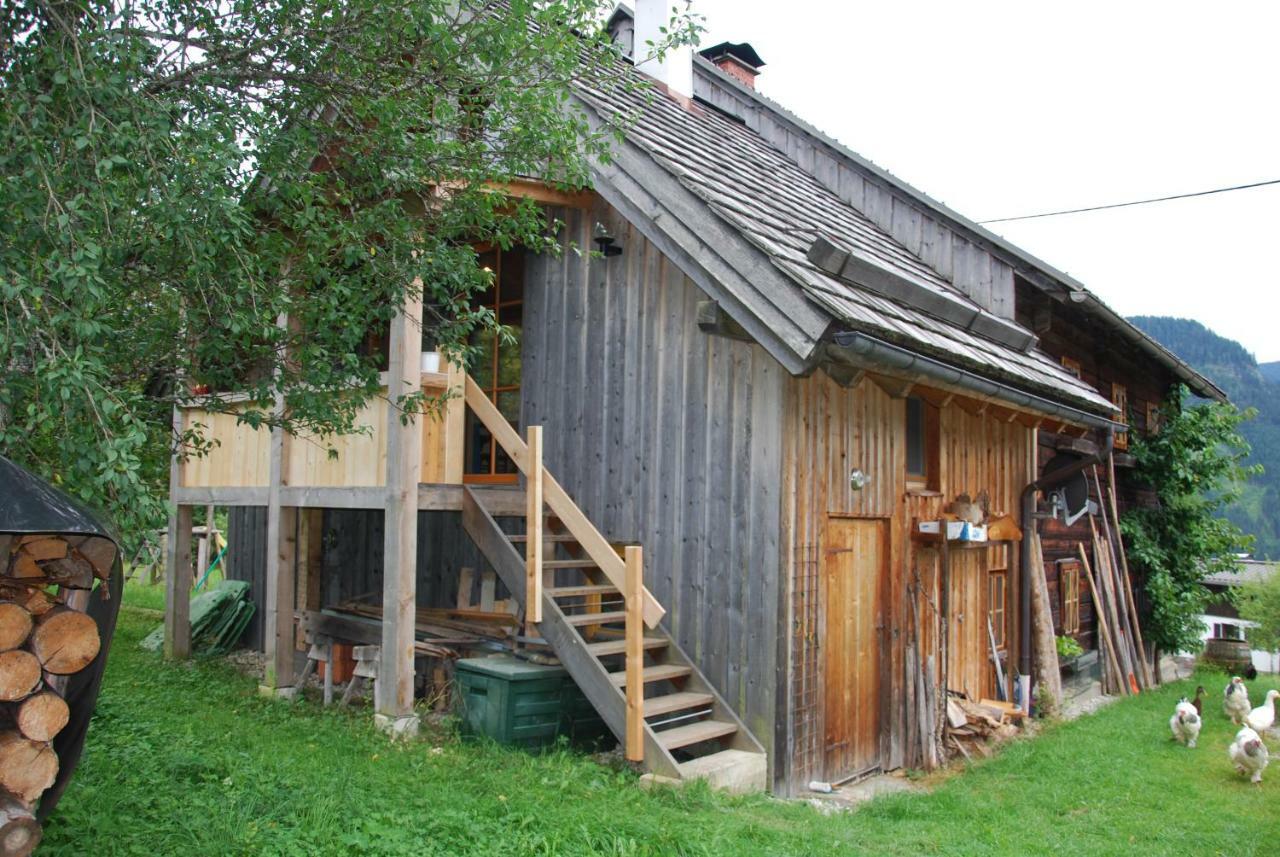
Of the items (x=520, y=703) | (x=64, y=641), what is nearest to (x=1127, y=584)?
(x=520, y=703)

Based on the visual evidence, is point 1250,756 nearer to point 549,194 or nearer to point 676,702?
point 676,702

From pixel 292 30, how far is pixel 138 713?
508 centimetres

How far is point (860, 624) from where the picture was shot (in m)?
8.01

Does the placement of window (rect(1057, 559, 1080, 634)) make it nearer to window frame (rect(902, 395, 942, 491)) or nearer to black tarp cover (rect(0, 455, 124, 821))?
window frame (rect(902, 395, 942, 491))

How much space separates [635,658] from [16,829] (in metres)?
3.72

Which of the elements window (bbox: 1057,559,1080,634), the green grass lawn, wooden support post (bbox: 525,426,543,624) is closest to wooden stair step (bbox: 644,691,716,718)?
the green grass lawn

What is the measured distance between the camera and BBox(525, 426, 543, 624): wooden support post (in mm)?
7254

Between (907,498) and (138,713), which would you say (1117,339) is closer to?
(907,498)

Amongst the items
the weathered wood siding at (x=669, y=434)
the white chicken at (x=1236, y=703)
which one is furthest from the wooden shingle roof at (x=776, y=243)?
the white chicken at (x=1236, y=703)

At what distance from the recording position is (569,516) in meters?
7.26

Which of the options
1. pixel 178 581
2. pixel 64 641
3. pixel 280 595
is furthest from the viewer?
pixel 178 581

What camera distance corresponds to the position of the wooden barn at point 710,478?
7.05 m

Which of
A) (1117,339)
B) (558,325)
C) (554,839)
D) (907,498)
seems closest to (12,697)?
(554,839)

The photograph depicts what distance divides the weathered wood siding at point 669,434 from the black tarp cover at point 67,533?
4.28 metres
